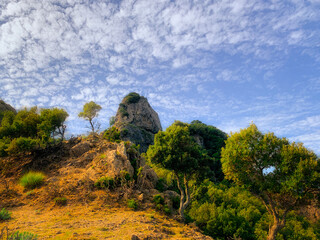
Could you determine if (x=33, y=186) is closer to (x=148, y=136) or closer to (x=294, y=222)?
(x=294, y=222)

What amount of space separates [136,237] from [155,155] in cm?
928

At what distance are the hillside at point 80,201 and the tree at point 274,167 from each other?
7785mm

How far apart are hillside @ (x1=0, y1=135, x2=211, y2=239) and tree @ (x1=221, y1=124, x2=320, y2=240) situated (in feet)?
25.5

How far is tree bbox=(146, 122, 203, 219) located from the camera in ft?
57.6

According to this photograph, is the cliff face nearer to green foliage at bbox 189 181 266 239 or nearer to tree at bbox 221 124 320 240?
green foliage at bbox 189 181 266 239

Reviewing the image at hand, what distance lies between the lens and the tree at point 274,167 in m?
16.0

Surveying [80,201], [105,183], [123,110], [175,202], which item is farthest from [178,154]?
[123,110]

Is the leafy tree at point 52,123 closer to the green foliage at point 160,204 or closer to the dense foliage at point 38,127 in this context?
the dense foliage at point 38,127

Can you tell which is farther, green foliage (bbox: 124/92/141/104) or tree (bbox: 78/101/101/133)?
green foliage (bbox: 124/92/141/104)

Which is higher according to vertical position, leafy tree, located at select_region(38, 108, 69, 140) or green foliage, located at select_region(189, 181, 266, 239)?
leafy tree, located at select_region(38, 108, 69, 140)

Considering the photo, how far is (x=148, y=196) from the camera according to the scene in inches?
693

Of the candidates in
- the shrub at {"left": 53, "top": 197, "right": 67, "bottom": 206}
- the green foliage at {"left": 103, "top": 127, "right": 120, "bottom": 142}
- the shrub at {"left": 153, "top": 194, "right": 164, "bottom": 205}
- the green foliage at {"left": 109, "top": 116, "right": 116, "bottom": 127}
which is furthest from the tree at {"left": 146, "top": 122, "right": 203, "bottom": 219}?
the green foliage at {"left": 109, "top": 116, "right": 116, "bottom": 127}

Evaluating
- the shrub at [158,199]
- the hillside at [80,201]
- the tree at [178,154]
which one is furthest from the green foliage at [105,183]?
the tree at [178,154]

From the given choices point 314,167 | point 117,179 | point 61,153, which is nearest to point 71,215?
point 117,179
